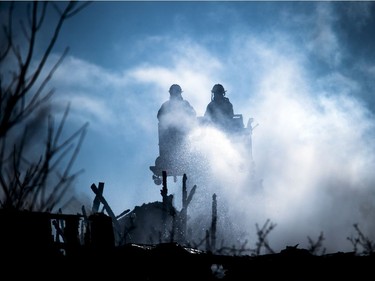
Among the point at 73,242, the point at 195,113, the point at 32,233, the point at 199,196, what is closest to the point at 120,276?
the point at 73,242

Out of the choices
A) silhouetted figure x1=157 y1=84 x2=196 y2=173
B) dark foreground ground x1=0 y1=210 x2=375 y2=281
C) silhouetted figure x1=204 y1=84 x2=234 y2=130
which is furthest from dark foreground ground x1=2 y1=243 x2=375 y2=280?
silhouetted figure x1=204 y1=84 x2=234 y2=130

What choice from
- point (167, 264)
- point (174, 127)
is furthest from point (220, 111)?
point (167, 264)

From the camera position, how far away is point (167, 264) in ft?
25.5

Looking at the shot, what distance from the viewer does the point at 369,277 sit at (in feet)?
24.1

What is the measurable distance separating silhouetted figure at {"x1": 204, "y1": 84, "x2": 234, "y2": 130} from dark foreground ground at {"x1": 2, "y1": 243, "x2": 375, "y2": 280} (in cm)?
3039

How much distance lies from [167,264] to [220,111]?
1243 inches

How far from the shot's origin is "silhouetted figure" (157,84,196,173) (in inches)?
1426

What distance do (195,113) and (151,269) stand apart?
3251cm

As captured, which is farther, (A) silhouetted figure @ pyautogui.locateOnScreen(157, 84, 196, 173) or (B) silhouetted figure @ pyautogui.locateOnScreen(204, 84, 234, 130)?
(B) silhouetted figure @ pyautogui.locateOnScreen(204, 84, 234, 130)

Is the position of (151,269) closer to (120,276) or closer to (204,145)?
(120,276)

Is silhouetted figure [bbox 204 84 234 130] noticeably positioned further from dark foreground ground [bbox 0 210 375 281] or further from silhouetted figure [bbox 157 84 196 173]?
dark foreground ground [bbox 0 210 375 281]

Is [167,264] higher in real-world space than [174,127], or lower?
lower

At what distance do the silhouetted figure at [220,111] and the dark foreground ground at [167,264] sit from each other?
30.4 m

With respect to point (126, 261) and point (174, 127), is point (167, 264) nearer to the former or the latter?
point (126, 261)
